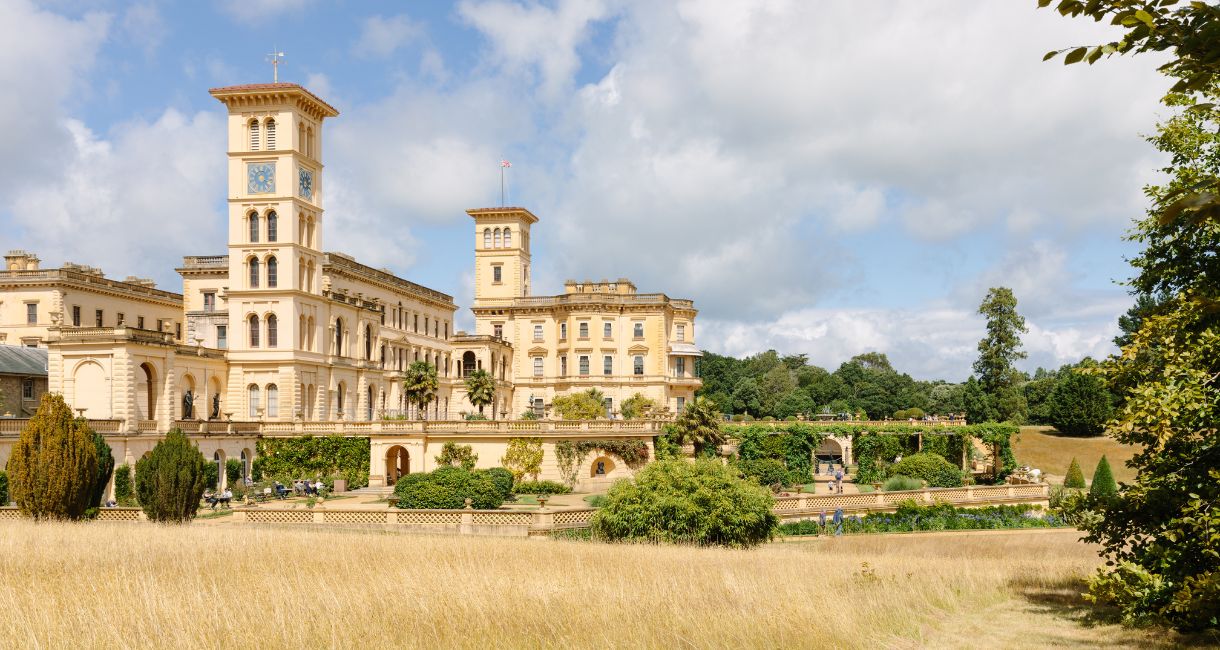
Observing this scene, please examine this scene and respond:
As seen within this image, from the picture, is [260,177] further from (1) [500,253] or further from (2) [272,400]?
(1) [500,253]

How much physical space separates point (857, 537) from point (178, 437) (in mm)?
20328

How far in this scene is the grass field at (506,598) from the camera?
12258 millimetres

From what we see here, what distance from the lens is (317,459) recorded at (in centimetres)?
5178

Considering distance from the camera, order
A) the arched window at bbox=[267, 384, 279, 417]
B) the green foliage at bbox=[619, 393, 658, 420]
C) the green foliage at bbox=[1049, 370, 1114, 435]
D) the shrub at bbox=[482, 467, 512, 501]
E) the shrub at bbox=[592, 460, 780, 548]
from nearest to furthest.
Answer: the shrub at bbox=[592, 460, 780, 548]
the shrub at bbox=[482, 467, 512, 501]
the arched window at bbox=[267, 384, 279, 417]
the green foliage at bbox=[619, 393, 658, 420]
the green foliage at bbox=[1049, 370, 1114, 435]

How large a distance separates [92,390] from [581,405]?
3202 centimetres

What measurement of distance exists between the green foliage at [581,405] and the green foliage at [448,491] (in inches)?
A: 1236

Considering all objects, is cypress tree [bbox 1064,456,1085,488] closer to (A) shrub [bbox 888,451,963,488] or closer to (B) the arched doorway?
(A) shrub [bbox 888,451,963,488]

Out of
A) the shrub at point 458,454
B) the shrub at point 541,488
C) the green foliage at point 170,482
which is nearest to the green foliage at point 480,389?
the shrub at point 458,454

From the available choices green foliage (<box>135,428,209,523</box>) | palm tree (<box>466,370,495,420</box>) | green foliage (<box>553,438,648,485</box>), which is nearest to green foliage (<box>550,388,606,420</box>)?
palm tree (<box>466,370,495,420</box>)

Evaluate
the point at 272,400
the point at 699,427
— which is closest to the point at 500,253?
the point at 272,400

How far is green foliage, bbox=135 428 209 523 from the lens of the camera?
30156mm

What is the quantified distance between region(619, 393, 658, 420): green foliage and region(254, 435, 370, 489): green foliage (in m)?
24.2

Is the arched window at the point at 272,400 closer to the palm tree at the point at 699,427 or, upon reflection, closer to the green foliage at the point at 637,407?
the palm tree at the point at 699,427

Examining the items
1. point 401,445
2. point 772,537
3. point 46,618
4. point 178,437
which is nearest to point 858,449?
point 401,445
